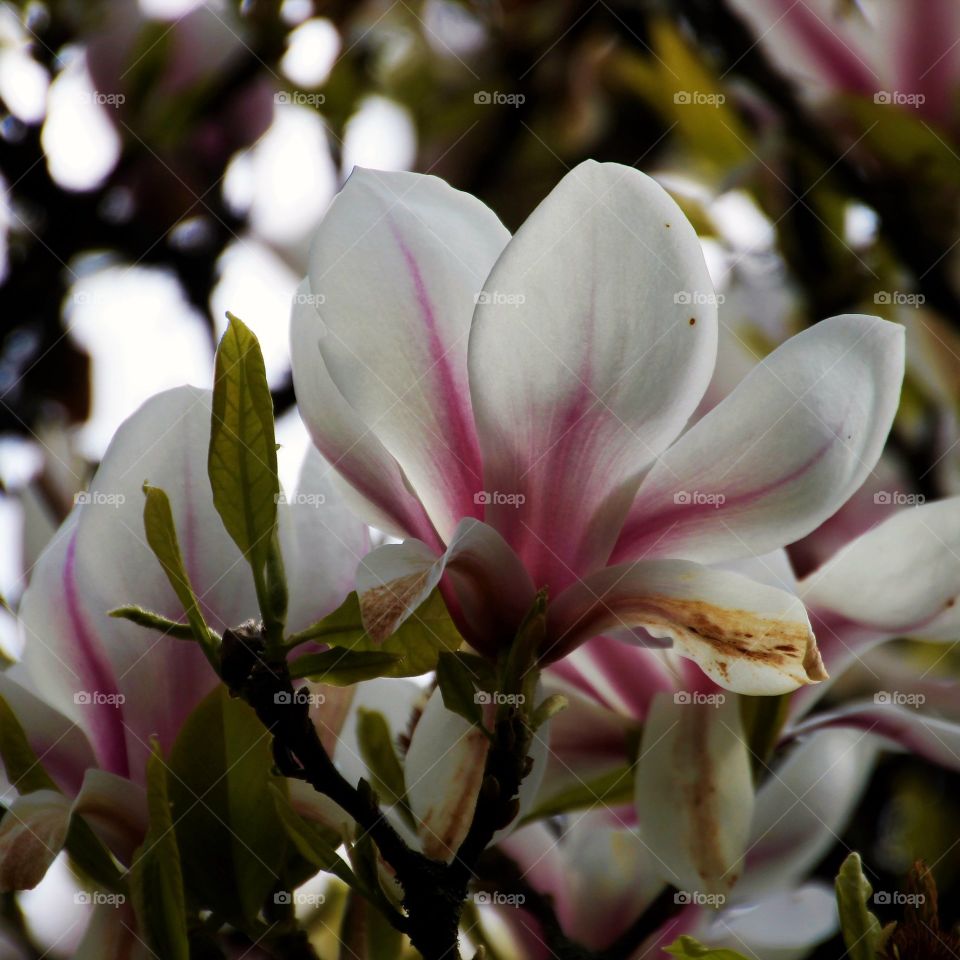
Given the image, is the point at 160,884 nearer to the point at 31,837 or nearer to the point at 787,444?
the point at 31,837

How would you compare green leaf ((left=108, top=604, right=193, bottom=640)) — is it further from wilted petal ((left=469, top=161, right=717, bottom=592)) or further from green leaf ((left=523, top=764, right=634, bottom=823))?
green leaf ((left=523, top=764, right=634, bottom=823))

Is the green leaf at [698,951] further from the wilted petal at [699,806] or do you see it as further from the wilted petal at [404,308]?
the wilted petal at [404,308]

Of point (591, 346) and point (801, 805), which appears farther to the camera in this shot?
point (801, 805)

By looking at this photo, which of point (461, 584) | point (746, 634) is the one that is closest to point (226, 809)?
point (461, 584)

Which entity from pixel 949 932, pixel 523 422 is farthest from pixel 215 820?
pixel 949 932

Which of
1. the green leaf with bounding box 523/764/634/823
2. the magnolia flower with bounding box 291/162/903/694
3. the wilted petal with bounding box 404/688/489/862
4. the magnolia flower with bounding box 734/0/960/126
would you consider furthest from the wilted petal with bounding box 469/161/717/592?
the magnolia flower with bounding box 734/0/960/126

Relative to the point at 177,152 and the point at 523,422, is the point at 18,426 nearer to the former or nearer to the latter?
the point at 177,152

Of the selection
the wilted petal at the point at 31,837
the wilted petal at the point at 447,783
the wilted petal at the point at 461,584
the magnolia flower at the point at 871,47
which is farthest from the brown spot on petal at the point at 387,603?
the magnolia flower at the point at 871,47
